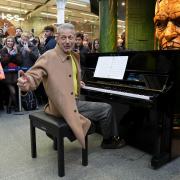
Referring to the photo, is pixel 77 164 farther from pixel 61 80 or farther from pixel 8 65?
pixel 8 65

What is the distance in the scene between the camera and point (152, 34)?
5.32 metres

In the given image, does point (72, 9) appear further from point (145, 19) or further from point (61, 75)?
point (61, 75)

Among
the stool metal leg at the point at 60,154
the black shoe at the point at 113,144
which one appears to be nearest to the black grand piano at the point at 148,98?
the black shoe at the point at 113,144

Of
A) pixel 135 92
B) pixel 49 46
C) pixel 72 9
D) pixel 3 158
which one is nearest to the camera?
pixel 135 92

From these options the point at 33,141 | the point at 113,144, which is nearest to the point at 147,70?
the point at 113,144

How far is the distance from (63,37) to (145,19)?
3257mm

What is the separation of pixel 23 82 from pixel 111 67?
4.20 ft

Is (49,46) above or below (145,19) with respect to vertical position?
below

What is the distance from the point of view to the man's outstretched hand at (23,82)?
2.29 m

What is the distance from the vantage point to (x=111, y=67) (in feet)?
10.6

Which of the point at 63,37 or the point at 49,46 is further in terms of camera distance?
the point at 49,46

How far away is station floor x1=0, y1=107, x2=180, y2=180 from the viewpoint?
250 cm

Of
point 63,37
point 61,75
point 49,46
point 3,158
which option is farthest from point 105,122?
point 49,46

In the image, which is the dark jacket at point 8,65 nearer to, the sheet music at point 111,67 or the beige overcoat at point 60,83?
the sheet music at point 111,67
